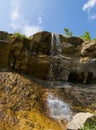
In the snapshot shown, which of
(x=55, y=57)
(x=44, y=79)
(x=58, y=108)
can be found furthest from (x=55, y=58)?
(x=58, y=108)

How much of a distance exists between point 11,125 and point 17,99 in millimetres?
2728

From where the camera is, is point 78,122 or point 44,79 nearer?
point 78,122

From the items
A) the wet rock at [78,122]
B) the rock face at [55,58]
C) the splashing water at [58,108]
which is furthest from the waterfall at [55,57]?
the wet rock at [78,122]

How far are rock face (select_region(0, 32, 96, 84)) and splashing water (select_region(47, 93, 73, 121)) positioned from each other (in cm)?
390

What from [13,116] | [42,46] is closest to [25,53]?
[42,46]

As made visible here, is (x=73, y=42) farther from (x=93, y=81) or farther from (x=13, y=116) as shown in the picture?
(x=13, y=116)

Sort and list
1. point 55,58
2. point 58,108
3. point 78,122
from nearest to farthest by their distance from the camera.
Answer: point 78,122, point 58,108, point 55,58

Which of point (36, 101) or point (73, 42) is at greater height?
point (73, 42)

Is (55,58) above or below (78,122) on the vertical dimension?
above

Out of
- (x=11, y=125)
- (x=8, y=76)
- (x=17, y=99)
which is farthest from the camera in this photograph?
(x=8, y=76)

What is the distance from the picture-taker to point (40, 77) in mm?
21172

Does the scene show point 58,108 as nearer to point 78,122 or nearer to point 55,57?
point 78,122

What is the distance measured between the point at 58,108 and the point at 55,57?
623cm

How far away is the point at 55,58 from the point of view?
2106cm
